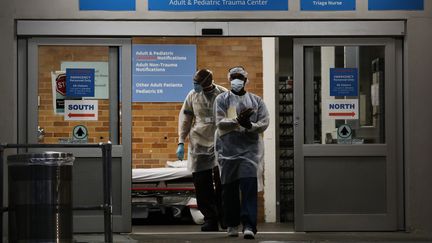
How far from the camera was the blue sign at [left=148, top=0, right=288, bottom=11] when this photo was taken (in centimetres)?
939

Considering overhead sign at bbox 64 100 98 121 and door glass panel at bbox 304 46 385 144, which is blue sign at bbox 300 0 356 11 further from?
overhead sign at bbox 64 100 98 121

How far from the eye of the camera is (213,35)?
30.9 ft

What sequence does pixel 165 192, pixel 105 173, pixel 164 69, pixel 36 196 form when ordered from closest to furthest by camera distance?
1. pixel 36 196
2. pixel 105 173
3. pixel 165 192
4. pixel 164 69

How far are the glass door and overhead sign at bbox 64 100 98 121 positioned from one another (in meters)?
2.24

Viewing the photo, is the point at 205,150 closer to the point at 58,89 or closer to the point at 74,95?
the point at 74,95

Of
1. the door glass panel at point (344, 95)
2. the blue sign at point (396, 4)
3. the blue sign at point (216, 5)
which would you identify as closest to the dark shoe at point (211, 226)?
the door glass panel at point (344, 95)

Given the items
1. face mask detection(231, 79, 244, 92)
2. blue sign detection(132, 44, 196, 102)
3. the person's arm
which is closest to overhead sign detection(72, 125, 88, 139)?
face mask detection(231, 79, 244, 92)

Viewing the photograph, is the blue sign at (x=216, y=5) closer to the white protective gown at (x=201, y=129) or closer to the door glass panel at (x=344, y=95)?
the door glass panel at (x=344, y=95)

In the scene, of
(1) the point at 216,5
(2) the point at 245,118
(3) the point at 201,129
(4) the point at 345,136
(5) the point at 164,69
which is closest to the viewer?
(2) the point at 245,118

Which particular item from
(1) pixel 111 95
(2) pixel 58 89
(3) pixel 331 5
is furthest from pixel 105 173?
(3) pixel 331 5

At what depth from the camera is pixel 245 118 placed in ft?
29.1

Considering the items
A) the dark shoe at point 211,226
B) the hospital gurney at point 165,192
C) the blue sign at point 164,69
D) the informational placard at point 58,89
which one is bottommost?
the dark shoe at point 211,226

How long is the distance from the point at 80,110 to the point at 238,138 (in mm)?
1813

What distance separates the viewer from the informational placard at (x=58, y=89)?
9.48 m
